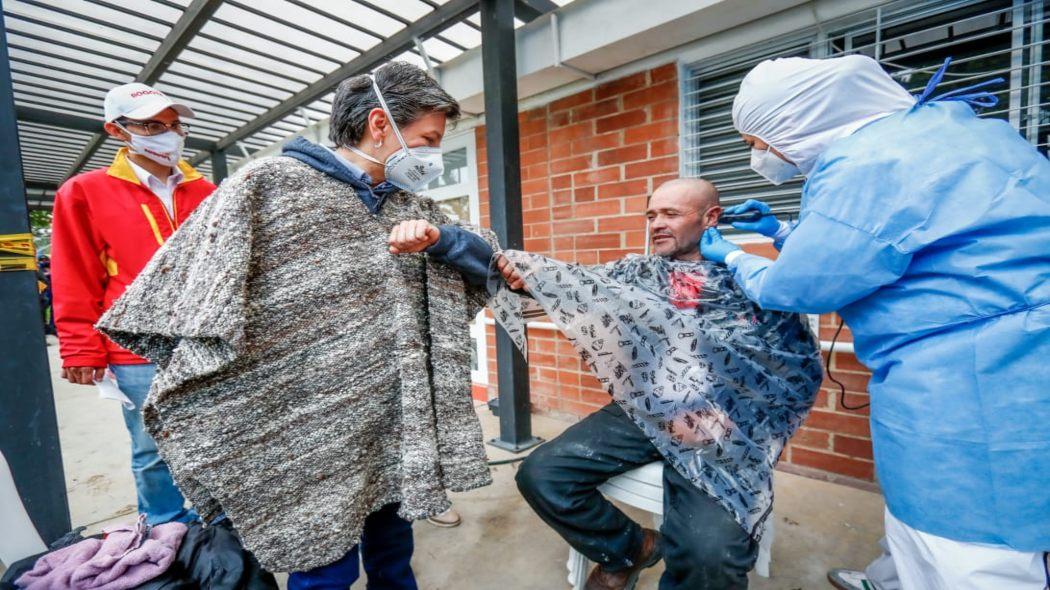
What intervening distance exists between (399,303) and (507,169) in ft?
5.10

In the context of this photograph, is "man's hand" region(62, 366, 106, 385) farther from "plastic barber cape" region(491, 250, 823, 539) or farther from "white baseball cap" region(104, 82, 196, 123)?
"plastic barber cape" region(491, 250, 823, 539)

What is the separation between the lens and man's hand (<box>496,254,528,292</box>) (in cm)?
139

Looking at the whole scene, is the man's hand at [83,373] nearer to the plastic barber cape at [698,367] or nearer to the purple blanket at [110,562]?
the purple blanket at [110,562]

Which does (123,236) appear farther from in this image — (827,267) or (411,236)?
(827,267)

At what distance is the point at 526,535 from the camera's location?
6.90 ft

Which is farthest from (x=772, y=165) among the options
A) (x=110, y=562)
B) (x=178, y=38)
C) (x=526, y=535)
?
(x=178, y=38)

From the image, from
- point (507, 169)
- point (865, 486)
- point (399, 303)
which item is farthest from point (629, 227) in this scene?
point (399, 303)

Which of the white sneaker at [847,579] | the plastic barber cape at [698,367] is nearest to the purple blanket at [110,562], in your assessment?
the plastic barber cape at [698,367]

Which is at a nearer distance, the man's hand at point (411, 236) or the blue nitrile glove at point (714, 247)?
the man's hand at point (411, 236)

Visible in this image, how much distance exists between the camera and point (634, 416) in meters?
1.53

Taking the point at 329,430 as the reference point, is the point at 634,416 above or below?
below

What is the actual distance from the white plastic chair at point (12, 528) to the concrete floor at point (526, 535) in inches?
38.9

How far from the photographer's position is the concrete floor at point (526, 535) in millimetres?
1819

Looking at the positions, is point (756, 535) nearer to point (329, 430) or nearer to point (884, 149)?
point (884, 149)
